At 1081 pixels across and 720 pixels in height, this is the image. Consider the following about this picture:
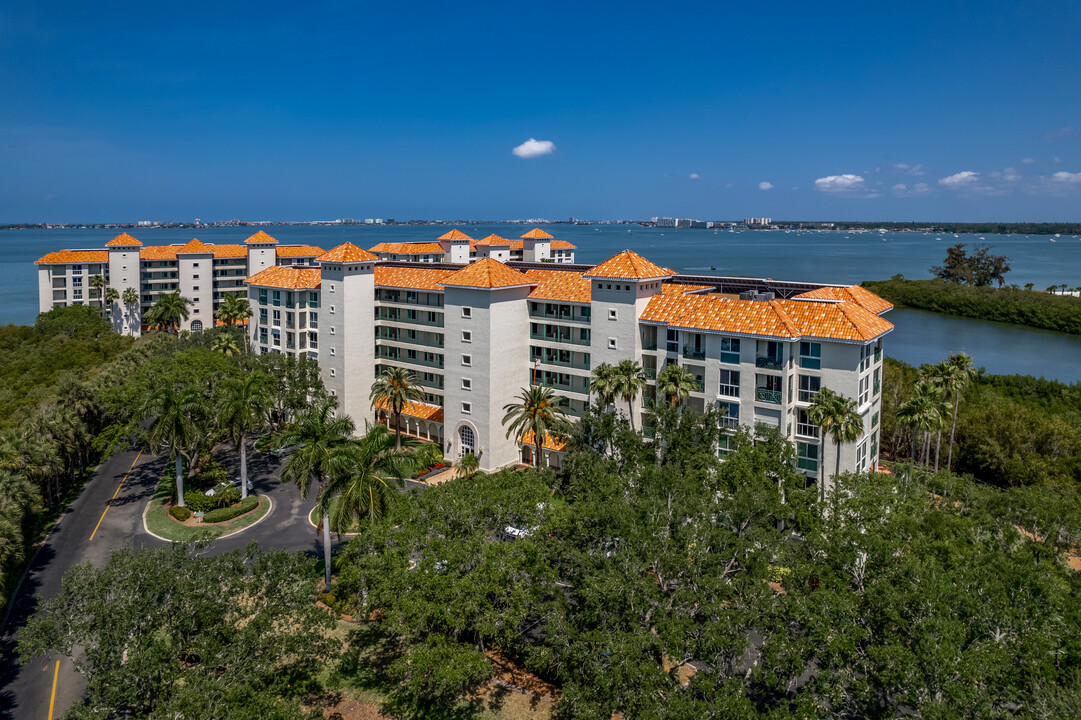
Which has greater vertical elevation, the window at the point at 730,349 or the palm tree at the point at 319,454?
the window at the point at 730,349

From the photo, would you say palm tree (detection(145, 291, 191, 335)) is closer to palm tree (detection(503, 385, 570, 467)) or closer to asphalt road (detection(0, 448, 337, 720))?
asphalt road (detection(0, 448, 337, 720))

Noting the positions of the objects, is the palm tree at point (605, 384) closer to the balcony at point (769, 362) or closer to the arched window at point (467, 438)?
the balcony at point (769, 362)

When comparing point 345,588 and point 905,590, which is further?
point 345,588

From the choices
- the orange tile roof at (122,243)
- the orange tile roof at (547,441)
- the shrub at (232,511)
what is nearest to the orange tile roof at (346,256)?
the shrub at (232,511)

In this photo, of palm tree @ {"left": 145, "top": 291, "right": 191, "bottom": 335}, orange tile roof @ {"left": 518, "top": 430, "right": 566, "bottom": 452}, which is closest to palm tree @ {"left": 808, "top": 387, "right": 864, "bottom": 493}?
orange tile roof @ {"left": 518, "top": 430, "right": 566, "bottom": 452}

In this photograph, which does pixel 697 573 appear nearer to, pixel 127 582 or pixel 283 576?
pixel 283 576

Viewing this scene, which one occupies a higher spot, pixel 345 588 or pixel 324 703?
pixel 345 588

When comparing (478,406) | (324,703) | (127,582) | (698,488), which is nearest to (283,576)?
(127,582)
